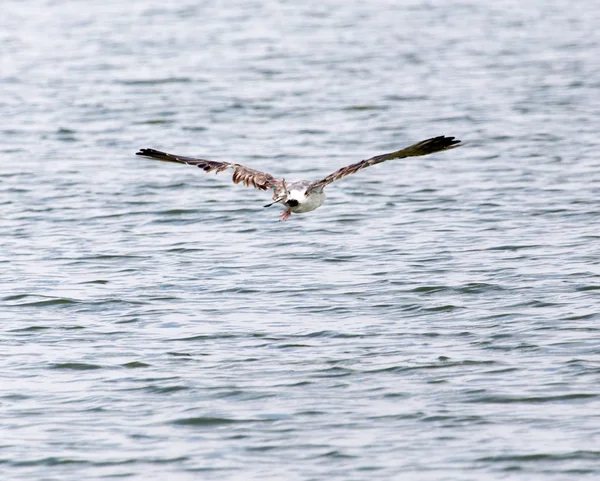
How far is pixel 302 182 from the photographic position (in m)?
11.4

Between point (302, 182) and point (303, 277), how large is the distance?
8.37ft

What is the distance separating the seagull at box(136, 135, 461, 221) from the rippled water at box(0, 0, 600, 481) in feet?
3.92

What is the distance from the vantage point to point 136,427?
380 inches

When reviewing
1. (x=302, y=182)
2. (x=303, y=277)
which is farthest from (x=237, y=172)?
(x=303, y=277)

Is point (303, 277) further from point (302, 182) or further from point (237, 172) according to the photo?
point (302, 182)

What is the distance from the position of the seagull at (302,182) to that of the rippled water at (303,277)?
3.92 ft

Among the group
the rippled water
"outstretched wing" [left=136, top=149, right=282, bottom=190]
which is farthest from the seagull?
the rippled water

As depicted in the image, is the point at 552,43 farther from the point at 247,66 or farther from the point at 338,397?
the point at 338,397

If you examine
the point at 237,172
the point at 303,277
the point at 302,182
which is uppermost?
the point at 237,172

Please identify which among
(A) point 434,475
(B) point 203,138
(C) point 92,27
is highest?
(C) point 92,27

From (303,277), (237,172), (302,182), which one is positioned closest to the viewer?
(302,182)

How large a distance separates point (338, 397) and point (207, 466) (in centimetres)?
143

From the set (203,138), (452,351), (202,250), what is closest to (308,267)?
(202,250)

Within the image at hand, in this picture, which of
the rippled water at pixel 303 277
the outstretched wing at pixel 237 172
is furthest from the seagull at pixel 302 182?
the rippled water at pixel 303 277
